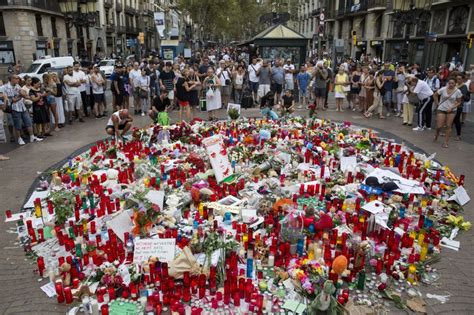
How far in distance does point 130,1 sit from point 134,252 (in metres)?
61.1

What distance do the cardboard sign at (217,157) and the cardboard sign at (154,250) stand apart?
231 cm

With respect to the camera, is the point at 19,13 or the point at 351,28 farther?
the point at 351,28

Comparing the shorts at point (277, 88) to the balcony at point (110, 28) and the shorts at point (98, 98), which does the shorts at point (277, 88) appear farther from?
the balcony at point (110, 28)

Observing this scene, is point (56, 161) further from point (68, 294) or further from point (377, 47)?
point (377, 47)

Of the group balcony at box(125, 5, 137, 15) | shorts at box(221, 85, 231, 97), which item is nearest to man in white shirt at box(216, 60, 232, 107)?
shorts at box(221, 85, 231, 97)

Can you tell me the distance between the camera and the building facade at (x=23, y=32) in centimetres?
3200

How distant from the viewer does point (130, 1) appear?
2301 inches

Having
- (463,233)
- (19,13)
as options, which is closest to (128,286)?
(463,233)

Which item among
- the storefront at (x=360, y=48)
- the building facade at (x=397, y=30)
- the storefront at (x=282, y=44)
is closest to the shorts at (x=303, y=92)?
the building facade at (x=397, y=30)

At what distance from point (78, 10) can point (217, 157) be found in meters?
10.9

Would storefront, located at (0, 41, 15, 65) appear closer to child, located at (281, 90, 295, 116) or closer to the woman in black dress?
the woman in black dress

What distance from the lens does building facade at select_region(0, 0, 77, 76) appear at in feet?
105

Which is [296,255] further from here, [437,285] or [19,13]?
[19,13]

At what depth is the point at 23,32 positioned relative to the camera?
32.6 m
